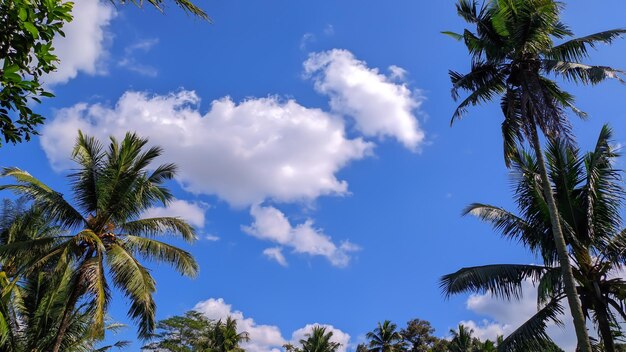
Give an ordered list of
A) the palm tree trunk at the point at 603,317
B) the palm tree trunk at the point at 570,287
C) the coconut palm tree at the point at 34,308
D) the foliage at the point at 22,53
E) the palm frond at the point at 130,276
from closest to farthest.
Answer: the foliage at the point at 22,53
the palm tree trunk at the point at 570,287
the palm tree trunk at the point at 603,317
the palm frond at the point at 130,276
the coconut palm tree at the point at 34,308

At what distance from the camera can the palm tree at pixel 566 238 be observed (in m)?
10.5

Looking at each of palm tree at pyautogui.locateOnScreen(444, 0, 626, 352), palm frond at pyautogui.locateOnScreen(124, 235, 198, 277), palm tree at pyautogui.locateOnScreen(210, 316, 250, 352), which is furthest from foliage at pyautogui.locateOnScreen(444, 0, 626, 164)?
palm tree at pyautogui.locateOnScreen(210, 316, 250, 352)

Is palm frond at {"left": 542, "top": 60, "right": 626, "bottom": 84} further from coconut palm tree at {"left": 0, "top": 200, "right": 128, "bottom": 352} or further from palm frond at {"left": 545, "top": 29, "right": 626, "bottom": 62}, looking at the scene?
coconut palm tree at {"left": 0, "top": 200, "right": 128, "bottom": 352}

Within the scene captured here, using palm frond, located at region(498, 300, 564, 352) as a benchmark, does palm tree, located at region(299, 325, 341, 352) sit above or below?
above

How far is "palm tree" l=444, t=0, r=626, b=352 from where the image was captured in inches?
420

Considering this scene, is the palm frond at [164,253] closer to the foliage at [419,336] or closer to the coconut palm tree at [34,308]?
the coconut palm tree at [34,308]

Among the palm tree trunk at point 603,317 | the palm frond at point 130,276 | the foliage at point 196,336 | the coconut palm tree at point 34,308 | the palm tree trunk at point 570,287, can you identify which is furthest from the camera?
the foliage at point 196,336

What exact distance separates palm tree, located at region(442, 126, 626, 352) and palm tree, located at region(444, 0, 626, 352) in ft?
2.92

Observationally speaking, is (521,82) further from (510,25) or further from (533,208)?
(533,208)

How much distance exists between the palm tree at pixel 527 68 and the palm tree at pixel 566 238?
89 centimetres

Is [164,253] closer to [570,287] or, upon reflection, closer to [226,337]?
[570,287]

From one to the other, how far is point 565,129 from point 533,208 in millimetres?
2392

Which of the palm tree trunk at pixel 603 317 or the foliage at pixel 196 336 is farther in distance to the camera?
the foliage at pixel 196 336

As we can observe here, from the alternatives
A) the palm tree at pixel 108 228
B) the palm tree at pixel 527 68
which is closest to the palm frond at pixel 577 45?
the palm tree at pixel 527 68
